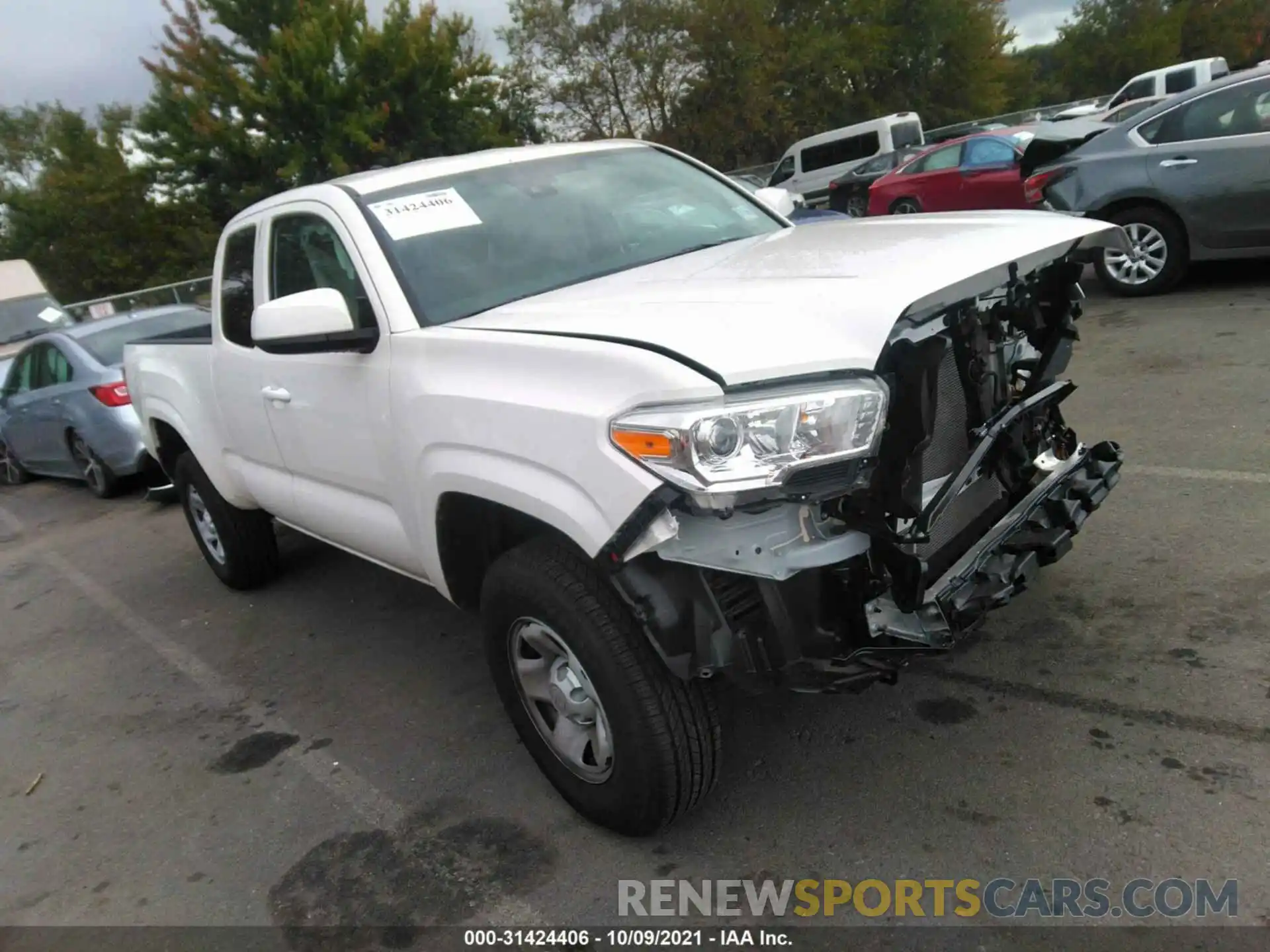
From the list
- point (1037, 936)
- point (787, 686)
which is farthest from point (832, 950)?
point (787, 686)

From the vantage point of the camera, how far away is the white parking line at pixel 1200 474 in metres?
4.55

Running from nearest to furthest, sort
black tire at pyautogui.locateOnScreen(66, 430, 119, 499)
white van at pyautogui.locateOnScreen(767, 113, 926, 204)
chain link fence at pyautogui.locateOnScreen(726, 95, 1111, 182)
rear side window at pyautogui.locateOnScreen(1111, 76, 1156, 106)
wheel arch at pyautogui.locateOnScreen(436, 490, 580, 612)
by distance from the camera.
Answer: wheel arch at pyautogui.locateOnScreen(436, 490, 580, 612) < black tire at pyautogui.locateOnScreen(66, 430, 119, 499) < rear side window at pyautogui.locateOnScreen(1111, 76, 1156, 106) < white van at pyautogui.locateOnScreen(767, 113, 926, 204) < chain link fence at pyautogui.locateOnScreen(726, 95, 1111, 182)

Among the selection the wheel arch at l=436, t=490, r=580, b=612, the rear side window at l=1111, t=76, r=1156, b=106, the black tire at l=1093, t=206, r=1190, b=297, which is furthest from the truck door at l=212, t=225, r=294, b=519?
the rear side window at l=1111, t=76, r=1156, b=106

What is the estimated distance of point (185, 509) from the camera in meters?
5.77

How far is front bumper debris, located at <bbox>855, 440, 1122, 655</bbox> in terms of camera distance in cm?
247

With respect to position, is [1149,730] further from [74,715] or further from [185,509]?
[185,509]

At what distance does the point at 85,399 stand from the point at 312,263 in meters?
5.51

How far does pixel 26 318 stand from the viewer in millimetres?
14688

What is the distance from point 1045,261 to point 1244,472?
240 cm

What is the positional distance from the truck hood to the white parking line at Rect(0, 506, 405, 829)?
1621 mm

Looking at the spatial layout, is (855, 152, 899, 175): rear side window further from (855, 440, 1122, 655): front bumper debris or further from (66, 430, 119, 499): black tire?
(855, 440, 1122, 655): front bumper debris

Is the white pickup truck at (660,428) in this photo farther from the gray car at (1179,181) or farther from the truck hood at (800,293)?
the gray car at (1179,181)

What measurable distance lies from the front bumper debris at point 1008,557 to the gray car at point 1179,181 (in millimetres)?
4877

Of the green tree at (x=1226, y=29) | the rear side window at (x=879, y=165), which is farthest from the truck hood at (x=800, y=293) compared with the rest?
the green tree at (x=1226, y=29)
